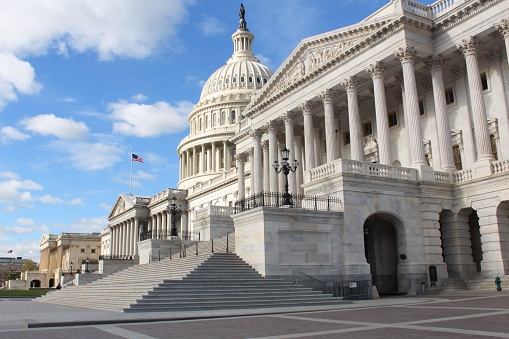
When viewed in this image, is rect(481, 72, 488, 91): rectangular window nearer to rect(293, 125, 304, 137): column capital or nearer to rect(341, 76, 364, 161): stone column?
rect(341, 76, 364, 161): stone column

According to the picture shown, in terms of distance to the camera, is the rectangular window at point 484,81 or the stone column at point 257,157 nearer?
the rectangular window at point 484,81

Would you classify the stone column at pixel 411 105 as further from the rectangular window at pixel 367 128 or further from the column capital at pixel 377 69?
the rectangular window at pixel 367 128

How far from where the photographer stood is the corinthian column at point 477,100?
3447 cm

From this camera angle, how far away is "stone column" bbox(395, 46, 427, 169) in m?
36.7

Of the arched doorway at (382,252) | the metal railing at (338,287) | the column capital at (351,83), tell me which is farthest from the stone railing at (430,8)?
the metal railing at (338,287)

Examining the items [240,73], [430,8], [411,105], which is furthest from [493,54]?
[240,73]

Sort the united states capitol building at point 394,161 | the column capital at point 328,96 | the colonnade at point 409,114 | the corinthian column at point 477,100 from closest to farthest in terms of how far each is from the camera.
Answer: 1. the united states capitol building at point 394,161
2. the corinthian column at point 477,100
3. the colonnade at point 409,114
4. the column capital at point 328,96

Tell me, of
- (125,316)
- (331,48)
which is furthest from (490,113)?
(125,316)

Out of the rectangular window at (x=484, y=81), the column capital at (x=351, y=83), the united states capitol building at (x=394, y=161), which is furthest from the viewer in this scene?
the column capital at (x=351, y=83)

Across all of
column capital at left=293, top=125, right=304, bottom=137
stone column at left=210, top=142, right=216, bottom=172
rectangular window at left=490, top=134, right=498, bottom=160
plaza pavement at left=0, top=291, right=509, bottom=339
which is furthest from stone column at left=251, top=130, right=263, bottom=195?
stone column at left=210, top=142, right=216, bottom=172

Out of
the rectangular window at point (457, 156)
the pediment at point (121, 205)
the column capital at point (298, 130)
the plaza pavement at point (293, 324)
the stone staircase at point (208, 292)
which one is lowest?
the plaza pavement at point (293, 324)

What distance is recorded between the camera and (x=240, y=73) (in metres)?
132

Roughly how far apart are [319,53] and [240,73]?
283 feet

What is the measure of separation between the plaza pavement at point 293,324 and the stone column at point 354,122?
19.6 meters
